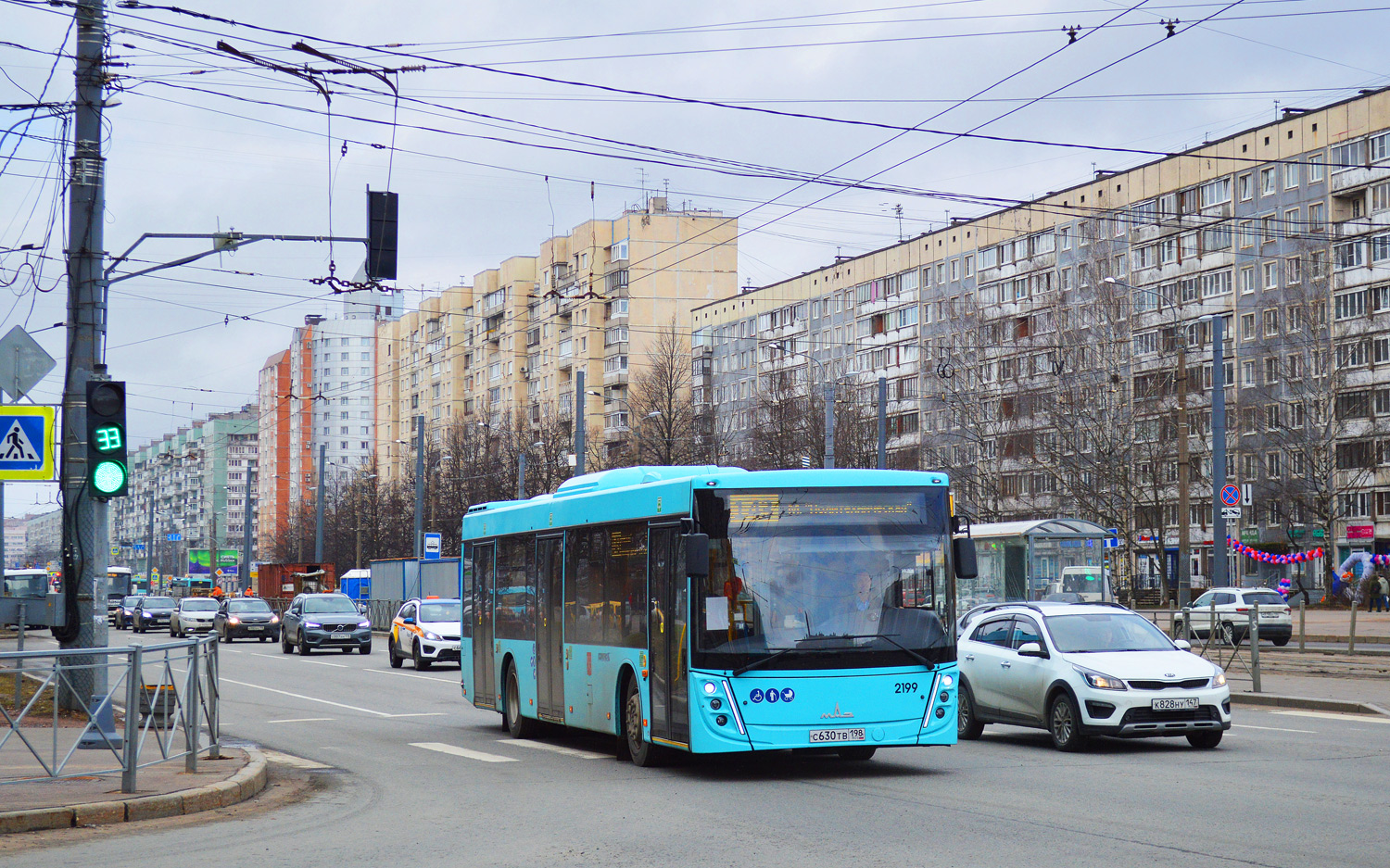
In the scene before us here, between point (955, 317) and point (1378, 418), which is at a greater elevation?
point (955, 317)

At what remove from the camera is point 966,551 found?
522 inches

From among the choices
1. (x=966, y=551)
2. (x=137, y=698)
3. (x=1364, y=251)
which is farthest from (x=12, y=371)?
(x=1364, y=251)

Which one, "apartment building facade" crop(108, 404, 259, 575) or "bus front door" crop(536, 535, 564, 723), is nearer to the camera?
"bus front door" crop(536, 535, 564, 723)

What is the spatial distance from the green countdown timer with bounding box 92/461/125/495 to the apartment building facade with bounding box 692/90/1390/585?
1730 inches

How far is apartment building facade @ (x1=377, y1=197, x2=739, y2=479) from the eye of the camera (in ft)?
324

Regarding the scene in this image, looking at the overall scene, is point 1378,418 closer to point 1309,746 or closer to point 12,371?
point 1309,746

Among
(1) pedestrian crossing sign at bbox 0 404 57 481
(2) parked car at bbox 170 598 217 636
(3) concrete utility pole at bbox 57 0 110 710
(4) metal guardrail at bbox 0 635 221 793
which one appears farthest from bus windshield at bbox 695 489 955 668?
(2) parked car at bbox 170 598 217 636

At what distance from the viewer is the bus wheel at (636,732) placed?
14.0 meters

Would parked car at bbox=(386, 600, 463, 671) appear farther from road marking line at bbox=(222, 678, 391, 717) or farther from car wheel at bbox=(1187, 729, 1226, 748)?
car wheel at bbox=(1187, 729, 1226, 748)

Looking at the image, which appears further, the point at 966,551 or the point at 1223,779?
the point at 966,551

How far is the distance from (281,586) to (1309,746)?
217 ft

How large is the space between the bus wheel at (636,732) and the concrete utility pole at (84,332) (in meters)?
5.23

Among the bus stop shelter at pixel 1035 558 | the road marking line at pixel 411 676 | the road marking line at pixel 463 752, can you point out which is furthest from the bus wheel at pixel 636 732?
the bus stop shelter at pixel 1035 558

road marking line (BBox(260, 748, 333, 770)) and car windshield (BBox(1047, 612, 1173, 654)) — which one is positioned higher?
car windshield (BBox(1047, 612, 1173, 654))
